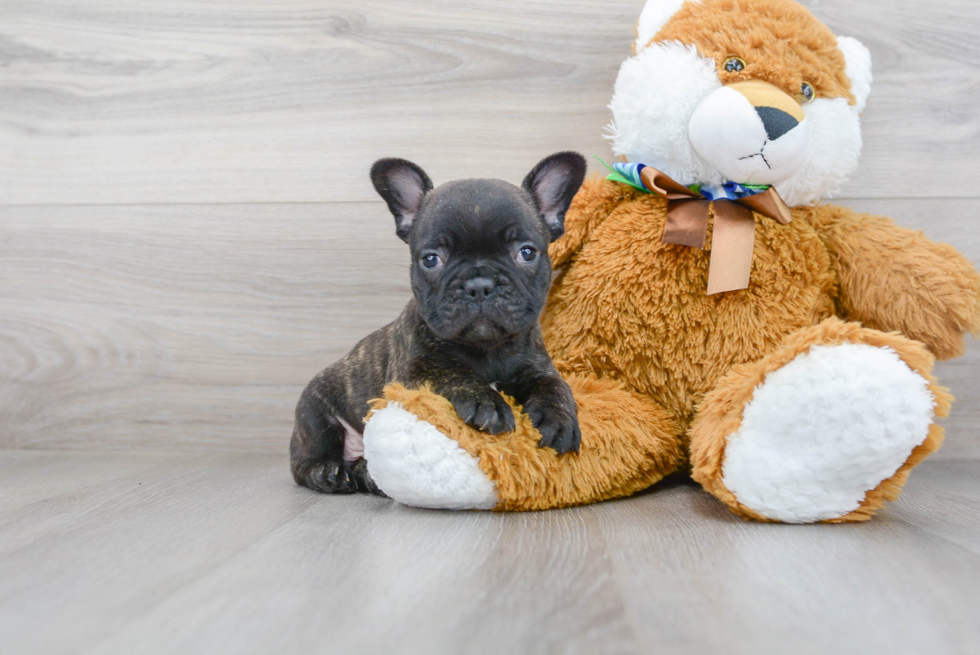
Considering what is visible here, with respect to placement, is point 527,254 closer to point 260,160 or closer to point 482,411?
point 482,411

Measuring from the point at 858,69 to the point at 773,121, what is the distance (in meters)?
0.32

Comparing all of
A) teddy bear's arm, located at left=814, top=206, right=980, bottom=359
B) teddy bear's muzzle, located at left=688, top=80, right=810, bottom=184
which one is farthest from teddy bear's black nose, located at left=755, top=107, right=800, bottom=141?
teddy bear's arm, located at left=814, top=206, right=980, bottom=359

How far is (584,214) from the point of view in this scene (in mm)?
1386

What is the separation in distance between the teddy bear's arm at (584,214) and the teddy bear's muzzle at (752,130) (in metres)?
0.20

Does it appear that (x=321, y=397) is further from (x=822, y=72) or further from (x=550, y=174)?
(x=822, y=72)

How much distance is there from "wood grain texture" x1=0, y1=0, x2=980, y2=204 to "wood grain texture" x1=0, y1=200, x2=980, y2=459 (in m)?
0.07

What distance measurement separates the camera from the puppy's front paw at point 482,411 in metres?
1.06

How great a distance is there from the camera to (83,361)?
1.76 metres

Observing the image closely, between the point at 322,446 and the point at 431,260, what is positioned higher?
the point at 431,260

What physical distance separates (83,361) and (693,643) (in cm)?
162

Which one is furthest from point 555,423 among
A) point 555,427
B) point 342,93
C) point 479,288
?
point 342,93

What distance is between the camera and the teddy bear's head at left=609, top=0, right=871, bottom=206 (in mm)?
1213

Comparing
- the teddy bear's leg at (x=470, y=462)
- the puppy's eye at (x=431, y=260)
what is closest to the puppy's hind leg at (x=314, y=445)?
the teddy bear's leg at (x=470, y=462)

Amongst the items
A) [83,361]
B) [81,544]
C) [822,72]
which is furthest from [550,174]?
[83,361]
